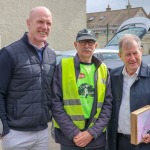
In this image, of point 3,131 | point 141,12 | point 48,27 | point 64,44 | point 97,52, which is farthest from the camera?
point 141,12

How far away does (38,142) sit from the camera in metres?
3.03

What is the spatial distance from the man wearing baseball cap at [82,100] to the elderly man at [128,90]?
11 cm

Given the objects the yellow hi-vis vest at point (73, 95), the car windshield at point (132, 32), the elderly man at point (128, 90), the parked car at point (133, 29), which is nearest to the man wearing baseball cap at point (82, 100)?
the yellow hi-vis vest at point (73, 95)

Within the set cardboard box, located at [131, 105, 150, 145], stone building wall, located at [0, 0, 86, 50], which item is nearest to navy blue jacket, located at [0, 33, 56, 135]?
cardboard box, located at [131, 105, 150, 145]

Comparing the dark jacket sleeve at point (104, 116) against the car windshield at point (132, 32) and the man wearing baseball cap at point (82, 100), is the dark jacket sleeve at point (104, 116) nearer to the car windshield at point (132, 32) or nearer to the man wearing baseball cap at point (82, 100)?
the man wearing baseball cap at point (82, 100)

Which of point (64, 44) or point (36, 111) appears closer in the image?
point (36, 111)

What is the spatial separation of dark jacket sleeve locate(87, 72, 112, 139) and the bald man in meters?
0.48

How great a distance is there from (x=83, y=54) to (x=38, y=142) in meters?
0.98

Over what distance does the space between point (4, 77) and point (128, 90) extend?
1.15 metres

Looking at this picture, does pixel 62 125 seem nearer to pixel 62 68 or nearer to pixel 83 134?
pixel 83 134

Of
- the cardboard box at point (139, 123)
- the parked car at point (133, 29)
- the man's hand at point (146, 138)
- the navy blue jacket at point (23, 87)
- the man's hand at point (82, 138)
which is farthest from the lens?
the parked car at point (133, 29)

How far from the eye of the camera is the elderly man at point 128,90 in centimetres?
277

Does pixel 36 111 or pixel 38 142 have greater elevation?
pixel 36 111

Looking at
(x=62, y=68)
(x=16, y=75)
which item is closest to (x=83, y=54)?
(x=62, y=68)
